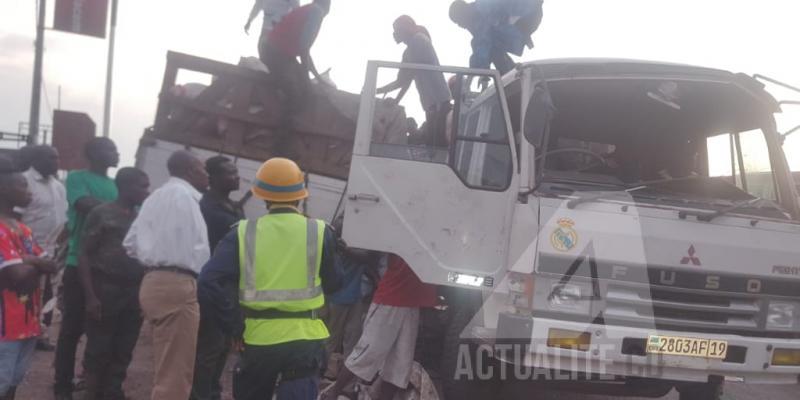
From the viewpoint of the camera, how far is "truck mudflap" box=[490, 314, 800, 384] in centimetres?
404

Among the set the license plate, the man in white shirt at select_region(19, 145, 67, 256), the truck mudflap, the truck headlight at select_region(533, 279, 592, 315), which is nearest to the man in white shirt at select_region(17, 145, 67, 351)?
the man in white shirt at select_region(19, 145, 67, 256)

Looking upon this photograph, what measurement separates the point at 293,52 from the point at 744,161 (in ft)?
12.4

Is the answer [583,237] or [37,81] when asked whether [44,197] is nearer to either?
[583,237]

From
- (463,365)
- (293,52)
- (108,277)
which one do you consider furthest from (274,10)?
(463,365)

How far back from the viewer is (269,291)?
3.11 meters

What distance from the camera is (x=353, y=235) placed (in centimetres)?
444

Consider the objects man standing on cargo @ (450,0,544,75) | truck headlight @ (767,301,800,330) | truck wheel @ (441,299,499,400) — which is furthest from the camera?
man standing on cargo @ (450,0,544,75)

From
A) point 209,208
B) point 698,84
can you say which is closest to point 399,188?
point 209,208

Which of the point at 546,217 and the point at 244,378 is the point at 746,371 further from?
the point at 244,378

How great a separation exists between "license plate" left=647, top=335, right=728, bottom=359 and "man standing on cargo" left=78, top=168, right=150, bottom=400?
3224 millimetres

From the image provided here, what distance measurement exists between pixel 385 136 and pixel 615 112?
1698 mm

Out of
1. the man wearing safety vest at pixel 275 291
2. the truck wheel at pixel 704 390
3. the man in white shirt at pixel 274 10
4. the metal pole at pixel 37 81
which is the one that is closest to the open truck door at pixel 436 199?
the man wearing safety vest at pixel 275 291

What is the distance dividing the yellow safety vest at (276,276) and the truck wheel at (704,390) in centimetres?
326

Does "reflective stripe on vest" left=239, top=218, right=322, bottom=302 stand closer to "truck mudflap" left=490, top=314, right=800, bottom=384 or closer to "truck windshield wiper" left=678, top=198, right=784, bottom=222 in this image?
"truck mudflap" left=490, top=314, right=800, bottom=384
